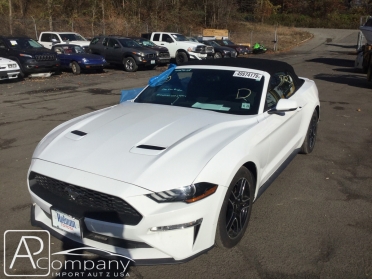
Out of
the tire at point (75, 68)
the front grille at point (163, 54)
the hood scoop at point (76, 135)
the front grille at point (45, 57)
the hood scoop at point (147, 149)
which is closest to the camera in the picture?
the hood scoop at point (147, 149)

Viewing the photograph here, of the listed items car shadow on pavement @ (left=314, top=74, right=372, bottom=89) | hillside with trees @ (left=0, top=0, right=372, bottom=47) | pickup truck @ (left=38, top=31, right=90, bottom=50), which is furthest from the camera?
hillside with trees @ (left=0, top=0, right=372, bottom=47)

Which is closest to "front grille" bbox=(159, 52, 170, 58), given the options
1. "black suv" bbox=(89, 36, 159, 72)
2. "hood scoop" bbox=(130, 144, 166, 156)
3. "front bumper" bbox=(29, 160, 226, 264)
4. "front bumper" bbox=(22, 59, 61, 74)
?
"black suv" bbox=(89, 36, 159, 72)

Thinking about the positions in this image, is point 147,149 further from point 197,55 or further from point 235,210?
point 197,55

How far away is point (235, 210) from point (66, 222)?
56.6 inches

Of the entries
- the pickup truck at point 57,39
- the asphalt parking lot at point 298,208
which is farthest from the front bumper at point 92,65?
the asphalt parking lot at point 298,208

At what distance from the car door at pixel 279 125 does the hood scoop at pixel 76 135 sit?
1.84 m

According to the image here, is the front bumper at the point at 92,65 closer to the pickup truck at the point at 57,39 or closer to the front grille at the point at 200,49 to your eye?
the pickup truck at the point at 57,39

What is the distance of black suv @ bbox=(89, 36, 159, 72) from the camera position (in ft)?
63.6

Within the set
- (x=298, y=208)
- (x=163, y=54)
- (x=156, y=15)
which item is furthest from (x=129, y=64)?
(x=156, y=15)

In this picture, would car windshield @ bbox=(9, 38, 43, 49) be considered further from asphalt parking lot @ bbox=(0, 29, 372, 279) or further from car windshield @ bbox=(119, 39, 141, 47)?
asphalt parking lot @ bbox=(0, 29, 372, 279)

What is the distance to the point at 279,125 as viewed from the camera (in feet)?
14.7

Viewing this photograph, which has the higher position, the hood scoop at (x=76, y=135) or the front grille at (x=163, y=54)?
the hood scoop at (x=76, y=135)

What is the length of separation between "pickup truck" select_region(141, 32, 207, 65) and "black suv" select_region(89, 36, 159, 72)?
3.00 metres

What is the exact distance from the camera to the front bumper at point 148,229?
Answer: 2.89 meters
